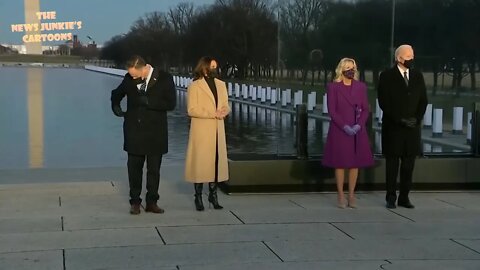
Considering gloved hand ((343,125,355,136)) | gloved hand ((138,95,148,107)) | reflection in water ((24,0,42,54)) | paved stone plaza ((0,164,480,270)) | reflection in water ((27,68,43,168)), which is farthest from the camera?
reflection in water ((24,0,42,54))

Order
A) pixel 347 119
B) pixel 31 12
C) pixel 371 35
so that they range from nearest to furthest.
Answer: pixel 347 119
pixel 371 35
pixel 31 12

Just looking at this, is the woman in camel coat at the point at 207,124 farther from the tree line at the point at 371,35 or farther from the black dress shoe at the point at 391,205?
the tree line at the point at 371,35

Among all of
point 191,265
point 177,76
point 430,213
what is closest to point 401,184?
point 430,213

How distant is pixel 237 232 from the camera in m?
6.66

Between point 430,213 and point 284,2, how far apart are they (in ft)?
13.7

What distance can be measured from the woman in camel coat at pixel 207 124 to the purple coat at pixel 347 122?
119 cm

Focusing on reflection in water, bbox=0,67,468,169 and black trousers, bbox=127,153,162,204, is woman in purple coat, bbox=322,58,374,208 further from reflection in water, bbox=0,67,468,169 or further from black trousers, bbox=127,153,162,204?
black trousers, bbox=127,153,162,204

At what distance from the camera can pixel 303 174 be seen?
29.3 ft

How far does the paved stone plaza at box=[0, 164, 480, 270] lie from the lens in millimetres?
5648

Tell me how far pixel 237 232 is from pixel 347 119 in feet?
6.41

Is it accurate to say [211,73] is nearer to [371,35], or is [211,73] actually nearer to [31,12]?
[371,35]

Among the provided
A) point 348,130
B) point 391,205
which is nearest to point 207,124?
point 348,130

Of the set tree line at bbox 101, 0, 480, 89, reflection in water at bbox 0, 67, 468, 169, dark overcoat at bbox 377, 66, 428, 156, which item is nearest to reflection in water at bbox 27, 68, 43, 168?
reflection in water at bbox 0, 67, 468, 169

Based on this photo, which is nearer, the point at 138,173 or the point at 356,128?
the point at 138,173
